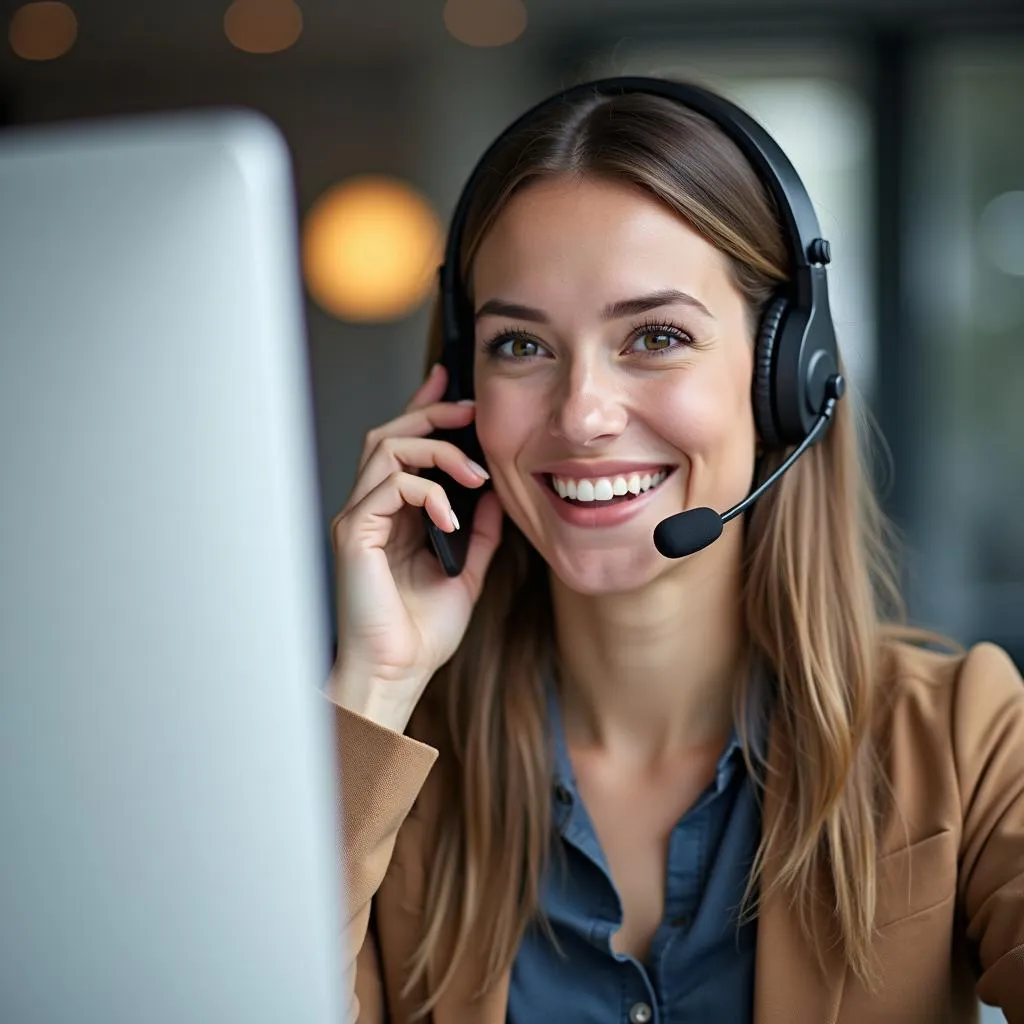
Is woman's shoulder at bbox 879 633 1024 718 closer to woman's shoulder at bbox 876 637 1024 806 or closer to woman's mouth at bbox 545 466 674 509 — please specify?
woman's shoulder at bbox 876 637 1024 806

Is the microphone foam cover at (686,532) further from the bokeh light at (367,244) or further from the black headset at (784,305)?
the bokeh light at (367,244)

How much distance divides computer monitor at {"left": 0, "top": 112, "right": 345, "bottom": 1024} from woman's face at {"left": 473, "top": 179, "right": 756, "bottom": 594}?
72cm

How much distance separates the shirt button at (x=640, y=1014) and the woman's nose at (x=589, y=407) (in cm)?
53

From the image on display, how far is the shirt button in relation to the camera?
116cm

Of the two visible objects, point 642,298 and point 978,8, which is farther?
point 978,8

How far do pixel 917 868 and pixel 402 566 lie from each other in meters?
0.59

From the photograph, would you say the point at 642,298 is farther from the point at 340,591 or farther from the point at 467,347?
the point at 340,591

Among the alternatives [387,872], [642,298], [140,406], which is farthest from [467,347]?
[140,406]

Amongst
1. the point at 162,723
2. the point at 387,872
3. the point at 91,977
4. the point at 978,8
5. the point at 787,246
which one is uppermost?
the point at 978,8

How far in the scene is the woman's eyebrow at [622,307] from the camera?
116 centimetres

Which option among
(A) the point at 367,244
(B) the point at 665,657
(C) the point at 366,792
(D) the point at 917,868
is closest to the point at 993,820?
(D) the point at 917,868

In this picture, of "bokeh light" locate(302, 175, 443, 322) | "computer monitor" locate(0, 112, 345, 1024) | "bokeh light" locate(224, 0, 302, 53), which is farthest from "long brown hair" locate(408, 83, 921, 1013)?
"bokeh light" locate(302, 175, 443, 322)

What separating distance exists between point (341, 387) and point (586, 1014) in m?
4.56

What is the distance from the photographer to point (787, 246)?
49.6 inches
